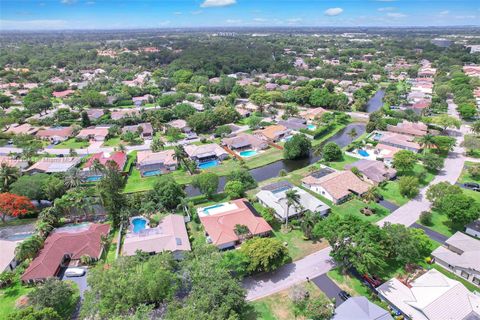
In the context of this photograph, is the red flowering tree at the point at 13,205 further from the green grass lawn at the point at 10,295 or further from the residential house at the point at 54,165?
the green grass lawn at the point at 10,295

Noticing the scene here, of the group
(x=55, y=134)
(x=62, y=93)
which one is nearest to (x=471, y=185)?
(x=55, y=134)

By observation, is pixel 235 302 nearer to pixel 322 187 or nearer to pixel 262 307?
pixel 262 307

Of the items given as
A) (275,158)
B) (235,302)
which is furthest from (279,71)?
(235,302)

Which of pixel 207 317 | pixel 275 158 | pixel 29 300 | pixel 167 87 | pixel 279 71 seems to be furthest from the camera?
pixel 279 71

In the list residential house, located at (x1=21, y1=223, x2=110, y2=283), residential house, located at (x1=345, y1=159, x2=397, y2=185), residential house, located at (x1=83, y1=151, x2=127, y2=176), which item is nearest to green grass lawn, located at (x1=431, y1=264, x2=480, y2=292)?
residential house, located at (x1=345, y1=159, x2=397, y2=185)

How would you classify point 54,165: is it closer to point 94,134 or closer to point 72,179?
point 72,179

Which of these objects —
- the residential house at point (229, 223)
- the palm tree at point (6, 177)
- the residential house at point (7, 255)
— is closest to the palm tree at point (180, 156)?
the residential house at point (229, 223)

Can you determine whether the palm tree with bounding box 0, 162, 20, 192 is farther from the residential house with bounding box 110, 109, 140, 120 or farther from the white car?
the residential house with bounding box 110, 109, 140, 120
